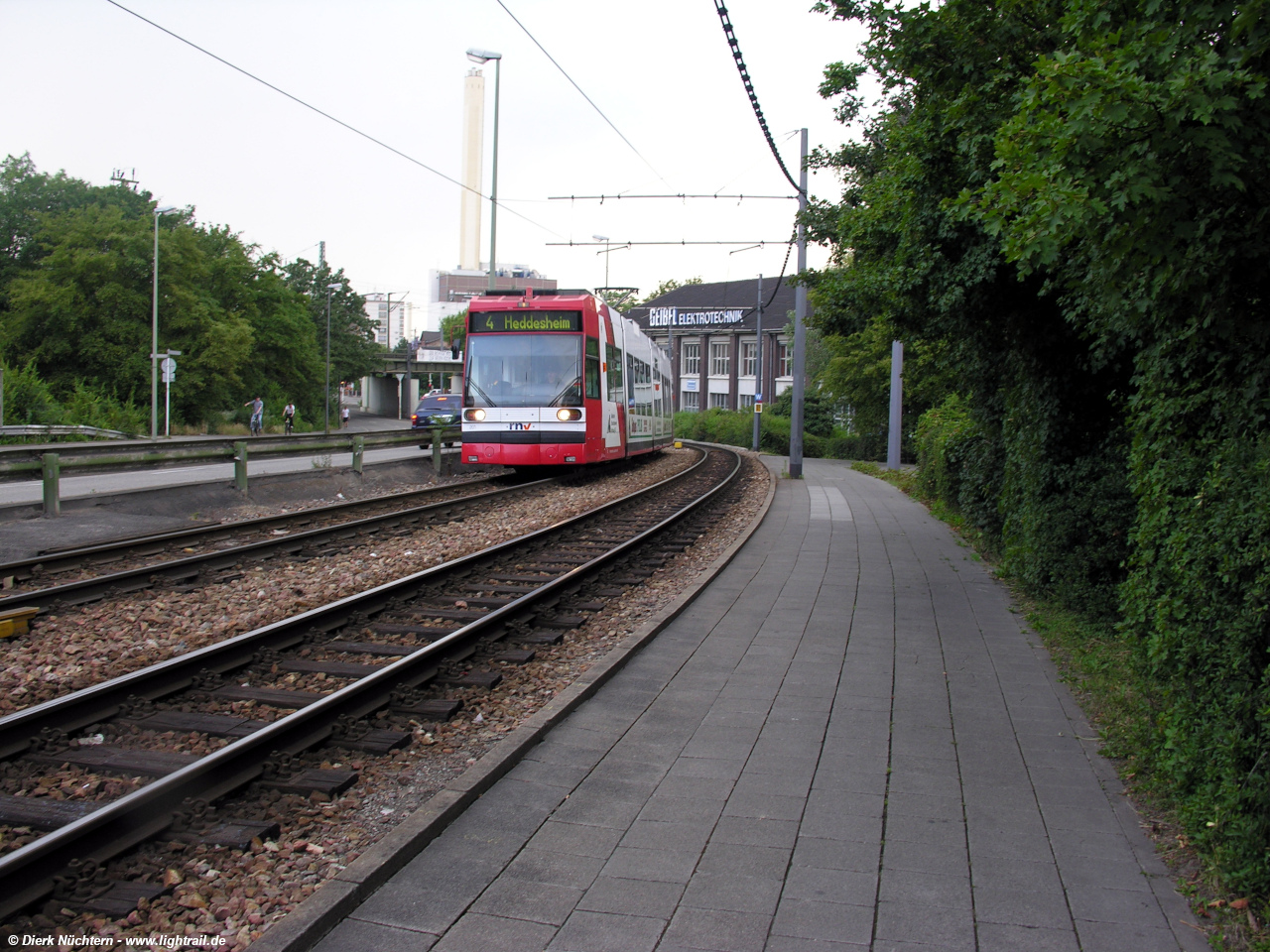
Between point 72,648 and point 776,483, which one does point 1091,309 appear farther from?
point 776,483

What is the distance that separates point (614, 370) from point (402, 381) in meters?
75.0

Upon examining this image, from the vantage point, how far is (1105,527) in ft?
24.9

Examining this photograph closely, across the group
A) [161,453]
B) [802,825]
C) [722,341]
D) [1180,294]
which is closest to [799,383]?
[161,453]

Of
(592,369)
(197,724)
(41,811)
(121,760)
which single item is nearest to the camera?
(41,811)

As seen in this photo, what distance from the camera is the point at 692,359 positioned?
79.6 meters

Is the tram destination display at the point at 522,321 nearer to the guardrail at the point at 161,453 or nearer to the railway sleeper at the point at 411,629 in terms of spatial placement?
the guardrail at the point at 161,453

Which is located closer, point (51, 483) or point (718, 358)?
point (51, 483)

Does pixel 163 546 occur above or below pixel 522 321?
below

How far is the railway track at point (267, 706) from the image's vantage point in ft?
12.3

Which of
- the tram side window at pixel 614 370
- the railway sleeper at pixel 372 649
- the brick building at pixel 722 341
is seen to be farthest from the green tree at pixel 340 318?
the railway sleeper at pixel 372 649

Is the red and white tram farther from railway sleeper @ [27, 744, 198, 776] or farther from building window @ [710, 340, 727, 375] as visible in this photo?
building window @ [710, 340, 727, 375]

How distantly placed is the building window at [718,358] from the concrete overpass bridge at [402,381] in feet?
66.6

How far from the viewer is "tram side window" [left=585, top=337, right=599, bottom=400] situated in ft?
58.4

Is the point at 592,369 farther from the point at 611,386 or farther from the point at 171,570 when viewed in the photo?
the point at 171,570
